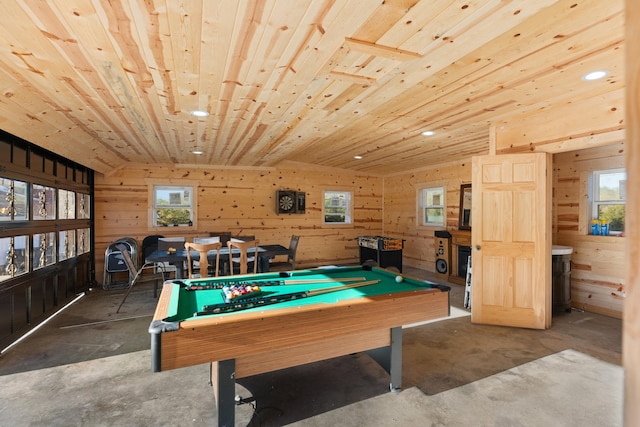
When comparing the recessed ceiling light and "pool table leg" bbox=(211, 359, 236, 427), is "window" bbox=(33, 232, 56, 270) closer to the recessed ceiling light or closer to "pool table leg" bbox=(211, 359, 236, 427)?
"pool table leg" bbox=(211, 359, 236, 427)

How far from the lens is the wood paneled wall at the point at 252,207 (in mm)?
5930

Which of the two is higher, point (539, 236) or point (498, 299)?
point (539, 236)

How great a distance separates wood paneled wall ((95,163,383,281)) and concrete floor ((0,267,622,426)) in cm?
283

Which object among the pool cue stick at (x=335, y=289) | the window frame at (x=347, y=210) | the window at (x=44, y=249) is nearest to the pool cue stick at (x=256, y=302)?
the pool cue stick at (x=335, y=289)

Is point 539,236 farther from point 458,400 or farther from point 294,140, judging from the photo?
point 294,140

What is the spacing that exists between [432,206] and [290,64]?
546 centimetres

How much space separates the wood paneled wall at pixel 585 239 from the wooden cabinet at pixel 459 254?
127 cm

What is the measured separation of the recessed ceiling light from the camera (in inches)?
98.2

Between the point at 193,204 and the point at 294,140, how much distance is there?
304cm

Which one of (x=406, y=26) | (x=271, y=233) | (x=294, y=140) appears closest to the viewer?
(x=406, y=26)

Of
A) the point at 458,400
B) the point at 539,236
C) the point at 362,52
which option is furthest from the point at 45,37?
the point at 539,236

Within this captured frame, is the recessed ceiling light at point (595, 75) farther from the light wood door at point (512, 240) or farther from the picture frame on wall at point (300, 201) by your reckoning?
the picture frame on wall at point (300, 201)

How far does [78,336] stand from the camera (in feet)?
11.0

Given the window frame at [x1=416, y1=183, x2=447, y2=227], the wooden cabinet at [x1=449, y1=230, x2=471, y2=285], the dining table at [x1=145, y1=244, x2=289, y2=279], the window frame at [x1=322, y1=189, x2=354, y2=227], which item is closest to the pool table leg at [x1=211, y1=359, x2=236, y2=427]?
the dining table at [x1=145, y1=244, x2=289, y2=279]
